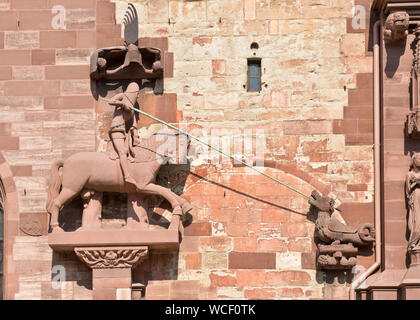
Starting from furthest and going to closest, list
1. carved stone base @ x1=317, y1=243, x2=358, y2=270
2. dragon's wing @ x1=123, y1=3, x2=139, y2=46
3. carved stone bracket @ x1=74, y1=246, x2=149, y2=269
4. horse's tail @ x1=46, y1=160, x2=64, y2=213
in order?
dragon's wing @ x1=123, y1=3, x2=139, y2=46
horse's tail @ x1=46, y1=160, x2=64, y2=213
carved stone bracket @ x1=74, y1=246, x2=149, y2=269
carved stone base @ x1=317, y1=243, x2=358, y2=270

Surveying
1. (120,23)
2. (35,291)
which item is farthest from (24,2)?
(35,291)

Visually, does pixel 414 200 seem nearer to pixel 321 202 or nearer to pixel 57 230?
pixel 321 202

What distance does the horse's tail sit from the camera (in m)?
23.7

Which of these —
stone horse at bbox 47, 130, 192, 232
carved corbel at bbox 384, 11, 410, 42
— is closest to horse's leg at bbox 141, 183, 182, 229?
stone horse at bbox 47, 130, 192, 232

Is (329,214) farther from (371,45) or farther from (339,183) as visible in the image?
(371,45)

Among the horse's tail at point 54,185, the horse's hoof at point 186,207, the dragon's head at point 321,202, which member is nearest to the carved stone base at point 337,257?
the dragon's head at point 321,202

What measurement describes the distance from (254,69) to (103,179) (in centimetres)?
311

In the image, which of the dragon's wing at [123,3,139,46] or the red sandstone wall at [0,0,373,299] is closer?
the red sandstone wall at [0,0,373,299]

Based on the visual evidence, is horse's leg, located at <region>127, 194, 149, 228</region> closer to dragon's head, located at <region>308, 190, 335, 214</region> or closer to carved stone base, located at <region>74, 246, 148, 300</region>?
carved stone base, located at <region>74, 246, 148, 300</region>

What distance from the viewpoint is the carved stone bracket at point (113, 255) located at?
2344cm

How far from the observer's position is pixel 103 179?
77.7ft

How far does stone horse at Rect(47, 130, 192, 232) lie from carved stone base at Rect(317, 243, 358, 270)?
222cm

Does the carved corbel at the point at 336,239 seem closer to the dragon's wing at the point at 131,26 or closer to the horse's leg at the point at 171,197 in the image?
the horse's leg at the point at 171,197
